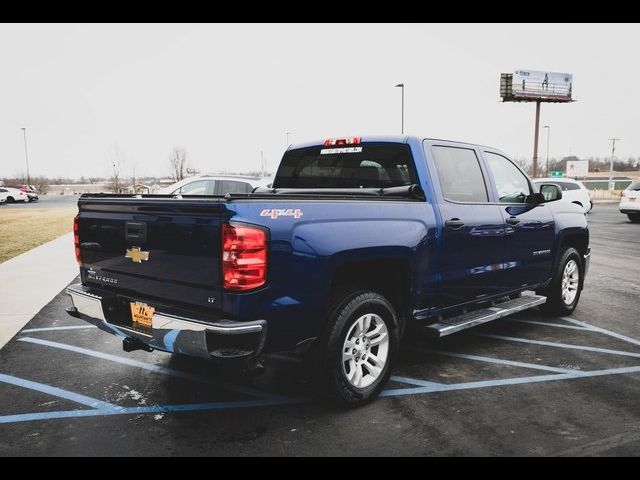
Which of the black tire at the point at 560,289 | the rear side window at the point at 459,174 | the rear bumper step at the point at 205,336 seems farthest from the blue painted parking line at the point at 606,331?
the rear bumper step at the point at 205,336

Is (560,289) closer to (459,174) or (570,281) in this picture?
(570,281)

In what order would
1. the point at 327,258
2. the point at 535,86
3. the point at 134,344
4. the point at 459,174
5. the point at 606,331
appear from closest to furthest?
the point at 327,258 < the point at 134,344 < the point at 459,174 < the point at 606,331 < the point at 535,86

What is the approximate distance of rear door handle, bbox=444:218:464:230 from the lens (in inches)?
170

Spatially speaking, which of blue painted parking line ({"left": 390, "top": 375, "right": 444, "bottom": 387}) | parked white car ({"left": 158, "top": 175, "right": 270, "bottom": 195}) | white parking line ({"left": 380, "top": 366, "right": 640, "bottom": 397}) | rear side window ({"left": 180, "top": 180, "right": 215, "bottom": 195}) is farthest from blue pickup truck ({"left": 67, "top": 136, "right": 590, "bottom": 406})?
rear side window ({"left": 180, "top": 180, "right": 215, "bottom": 195})

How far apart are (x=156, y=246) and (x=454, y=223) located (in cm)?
240

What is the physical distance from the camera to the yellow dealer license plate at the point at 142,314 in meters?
3.39

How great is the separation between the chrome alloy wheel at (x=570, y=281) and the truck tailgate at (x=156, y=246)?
15.6ft

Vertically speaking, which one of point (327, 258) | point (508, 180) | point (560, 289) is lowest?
point (560, 289)

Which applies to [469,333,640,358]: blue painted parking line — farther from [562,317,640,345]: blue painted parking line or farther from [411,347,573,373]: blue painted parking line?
[411,347,573,373]: blue painted parking line

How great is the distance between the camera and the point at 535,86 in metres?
48.3

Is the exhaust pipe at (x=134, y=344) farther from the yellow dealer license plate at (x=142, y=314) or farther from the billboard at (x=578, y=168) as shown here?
the billboard at (x=578, y=168)

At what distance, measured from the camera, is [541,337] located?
552 centimetres

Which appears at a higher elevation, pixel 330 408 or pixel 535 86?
pixel 535 86

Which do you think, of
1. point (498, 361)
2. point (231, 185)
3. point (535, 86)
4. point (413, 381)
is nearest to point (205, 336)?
point (413, 381)
